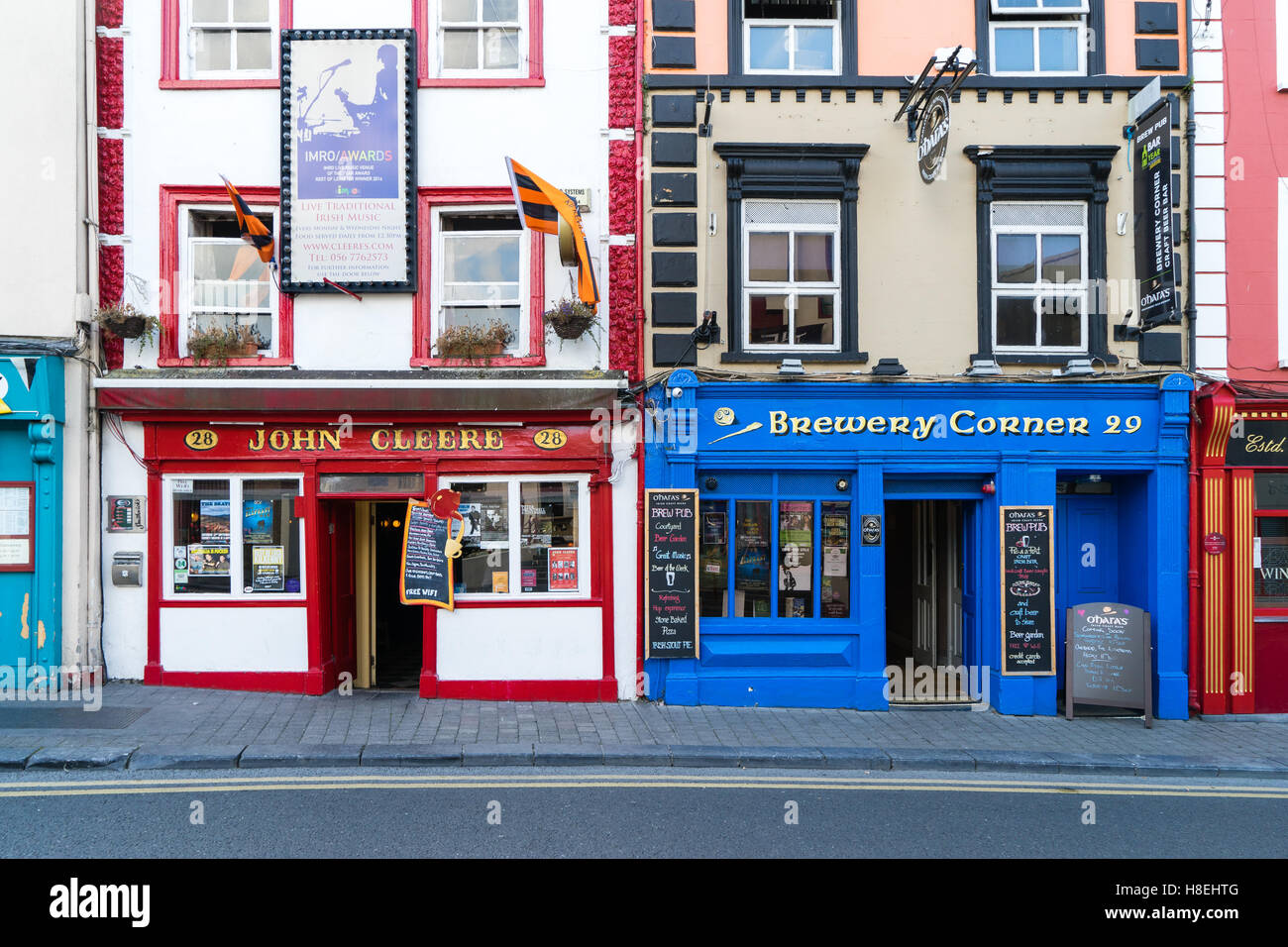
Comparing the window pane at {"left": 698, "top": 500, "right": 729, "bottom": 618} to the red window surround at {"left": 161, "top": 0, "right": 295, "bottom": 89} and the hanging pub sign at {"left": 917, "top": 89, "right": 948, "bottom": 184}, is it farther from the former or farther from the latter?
the red window surround at {"left": 161, "top": 0, "right": 295, "bottom": 89}

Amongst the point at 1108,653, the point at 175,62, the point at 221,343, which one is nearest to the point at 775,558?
the point at 1108,653

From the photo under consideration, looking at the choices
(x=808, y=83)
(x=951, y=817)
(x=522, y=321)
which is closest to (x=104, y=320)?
(x=522, y=321)

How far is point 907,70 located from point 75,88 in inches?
378

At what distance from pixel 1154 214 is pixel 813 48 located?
14.3 feet

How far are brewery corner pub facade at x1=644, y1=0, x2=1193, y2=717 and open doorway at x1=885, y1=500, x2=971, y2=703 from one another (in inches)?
4.7

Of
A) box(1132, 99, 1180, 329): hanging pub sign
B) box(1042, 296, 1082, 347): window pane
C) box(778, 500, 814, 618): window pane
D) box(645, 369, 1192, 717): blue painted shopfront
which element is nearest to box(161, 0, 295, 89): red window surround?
box(645, 369, 1192, 717): blue painted shopfront

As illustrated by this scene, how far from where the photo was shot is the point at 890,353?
32.1 ft

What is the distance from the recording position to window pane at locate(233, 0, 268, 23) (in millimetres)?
9984

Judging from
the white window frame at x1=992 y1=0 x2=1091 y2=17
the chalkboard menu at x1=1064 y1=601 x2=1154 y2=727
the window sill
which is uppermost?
the white window frame at x1=992 y1=0 x2=1091 y2=17

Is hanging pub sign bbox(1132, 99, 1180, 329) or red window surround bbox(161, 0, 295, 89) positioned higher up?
red window surround bbox(161, 0, 295, 89)

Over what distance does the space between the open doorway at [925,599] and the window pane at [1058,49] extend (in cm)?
538

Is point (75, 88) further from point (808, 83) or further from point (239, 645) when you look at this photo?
point (808, 83)

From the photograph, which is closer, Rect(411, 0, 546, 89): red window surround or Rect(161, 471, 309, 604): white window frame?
Rect(161, 471, 309, 604): white window frame

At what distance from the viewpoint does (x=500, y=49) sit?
1005 centimetres
